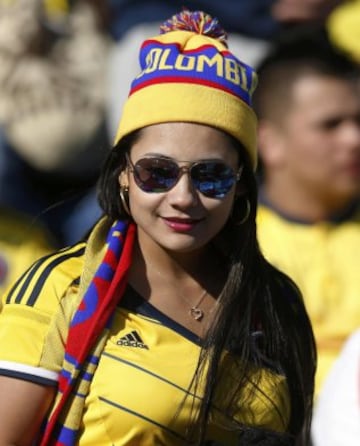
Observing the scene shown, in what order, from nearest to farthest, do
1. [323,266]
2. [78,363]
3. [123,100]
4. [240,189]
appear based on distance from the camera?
[78,363]
[240,189]
[323,266]
[123,100]

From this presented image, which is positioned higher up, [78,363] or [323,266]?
[323,266]

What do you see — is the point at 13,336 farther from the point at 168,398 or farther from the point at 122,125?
the point at 122,125

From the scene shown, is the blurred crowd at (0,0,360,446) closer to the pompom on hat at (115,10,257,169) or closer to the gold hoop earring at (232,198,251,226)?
the gold hoop earring at (232,198,251,226)

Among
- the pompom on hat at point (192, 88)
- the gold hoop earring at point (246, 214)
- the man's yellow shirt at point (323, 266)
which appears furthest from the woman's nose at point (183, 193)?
the man's yellow shirt at point (323, 266)

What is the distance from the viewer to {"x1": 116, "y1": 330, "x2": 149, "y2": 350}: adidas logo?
279cm

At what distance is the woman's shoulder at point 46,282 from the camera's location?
277 centimetres

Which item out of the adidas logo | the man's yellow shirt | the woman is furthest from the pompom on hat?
the man's yellow shirt

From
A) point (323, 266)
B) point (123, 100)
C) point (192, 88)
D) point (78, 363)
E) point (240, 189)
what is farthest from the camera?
point (123, 100)

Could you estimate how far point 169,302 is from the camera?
9.54ft

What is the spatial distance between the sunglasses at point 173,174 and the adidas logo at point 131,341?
306 millimetres

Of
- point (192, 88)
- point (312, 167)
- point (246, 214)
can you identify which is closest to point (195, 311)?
point (246, 214)

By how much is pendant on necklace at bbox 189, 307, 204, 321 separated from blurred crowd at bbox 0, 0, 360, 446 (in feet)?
7.27

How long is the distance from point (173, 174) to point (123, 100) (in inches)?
102

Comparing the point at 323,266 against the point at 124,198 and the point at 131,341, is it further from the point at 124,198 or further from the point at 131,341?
the point at 131,341
